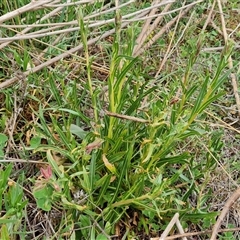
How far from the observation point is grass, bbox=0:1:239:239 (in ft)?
4.33

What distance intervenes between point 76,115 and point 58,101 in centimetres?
9

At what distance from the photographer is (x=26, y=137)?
5.16ft

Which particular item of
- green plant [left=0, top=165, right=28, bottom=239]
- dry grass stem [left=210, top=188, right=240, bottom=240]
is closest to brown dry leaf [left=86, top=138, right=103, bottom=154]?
green plant [left=0, top=165, right=28, bottom=239]

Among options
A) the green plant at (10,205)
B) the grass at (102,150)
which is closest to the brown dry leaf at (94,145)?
the grass at (102,150)

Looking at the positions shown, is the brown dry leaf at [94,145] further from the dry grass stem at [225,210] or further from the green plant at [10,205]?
the dry grass stem at [225,210]

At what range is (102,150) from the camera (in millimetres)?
1433

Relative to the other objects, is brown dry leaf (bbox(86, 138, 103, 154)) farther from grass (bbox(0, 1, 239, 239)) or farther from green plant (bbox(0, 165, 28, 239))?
green plant (bbox(0, 165, 28, 239))

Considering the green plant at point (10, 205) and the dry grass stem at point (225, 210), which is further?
the dry grass stem at point (225, 210)

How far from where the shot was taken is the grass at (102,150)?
1.32 metres

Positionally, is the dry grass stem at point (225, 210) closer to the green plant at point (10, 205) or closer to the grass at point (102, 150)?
the grass at point (102, 150)

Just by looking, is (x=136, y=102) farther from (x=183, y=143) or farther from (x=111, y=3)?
(x=111, y=3)

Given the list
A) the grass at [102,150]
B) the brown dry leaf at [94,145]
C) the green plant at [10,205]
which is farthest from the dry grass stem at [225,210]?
the green plant at [10,205]

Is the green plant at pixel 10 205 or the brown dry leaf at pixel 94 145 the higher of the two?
the brown dry leaf at pixel 94 145

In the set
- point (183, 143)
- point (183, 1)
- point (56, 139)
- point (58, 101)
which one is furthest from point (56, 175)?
point (183, 1)
